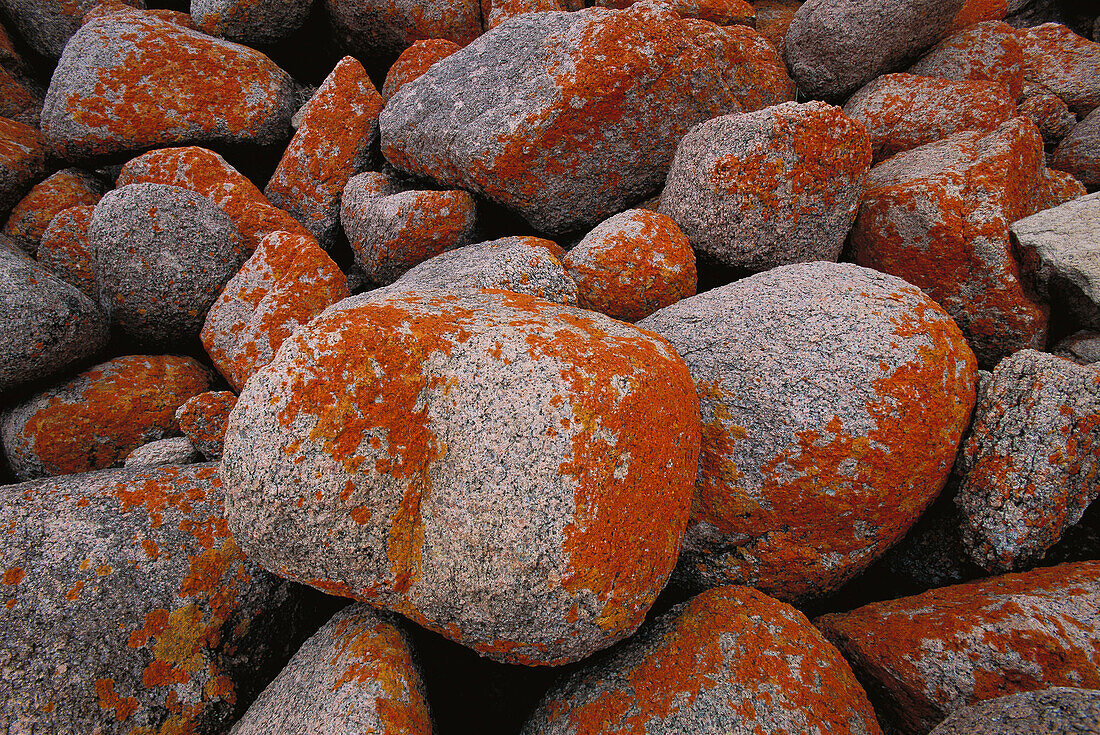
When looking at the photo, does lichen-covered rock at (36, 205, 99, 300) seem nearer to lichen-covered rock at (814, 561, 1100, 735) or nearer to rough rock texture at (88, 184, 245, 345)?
rough rock texture at (88, 184, 245, 345)

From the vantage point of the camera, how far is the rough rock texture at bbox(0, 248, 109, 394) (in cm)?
325

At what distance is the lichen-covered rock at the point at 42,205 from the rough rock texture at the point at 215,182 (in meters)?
0.58

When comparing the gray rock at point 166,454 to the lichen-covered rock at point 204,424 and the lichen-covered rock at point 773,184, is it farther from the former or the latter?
the lichen-covered rock at point 773,184

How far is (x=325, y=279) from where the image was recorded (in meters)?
3.84

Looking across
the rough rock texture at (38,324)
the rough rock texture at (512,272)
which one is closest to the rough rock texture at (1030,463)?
the rough rock texture at (512,272)

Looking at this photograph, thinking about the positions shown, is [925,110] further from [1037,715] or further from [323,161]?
[323,161]

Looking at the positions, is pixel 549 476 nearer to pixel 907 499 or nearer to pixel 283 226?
pixel 907 499

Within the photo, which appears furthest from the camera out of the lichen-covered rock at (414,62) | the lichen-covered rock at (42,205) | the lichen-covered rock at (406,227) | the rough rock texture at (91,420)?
the lichen-covered rock at (414,62)

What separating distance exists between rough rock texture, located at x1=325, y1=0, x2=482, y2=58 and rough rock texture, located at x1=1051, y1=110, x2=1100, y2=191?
5309 mm

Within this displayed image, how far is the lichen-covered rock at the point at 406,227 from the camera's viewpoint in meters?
3.81

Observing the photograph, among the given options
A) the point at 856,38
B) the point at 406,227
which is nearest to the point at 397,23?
the point at 406,227

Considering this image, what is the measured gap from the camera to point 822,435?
235 cm

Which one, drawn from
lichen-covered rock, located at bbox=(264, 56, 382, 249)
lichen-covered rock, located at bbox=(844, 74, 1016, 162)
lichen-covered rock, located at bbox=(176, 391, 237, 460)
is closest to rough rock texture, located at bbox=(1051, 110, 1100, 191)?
lichen-covered rock, located at bbox=(844, 74, 1016, 162)

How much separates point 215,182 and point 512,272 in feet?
8.85
